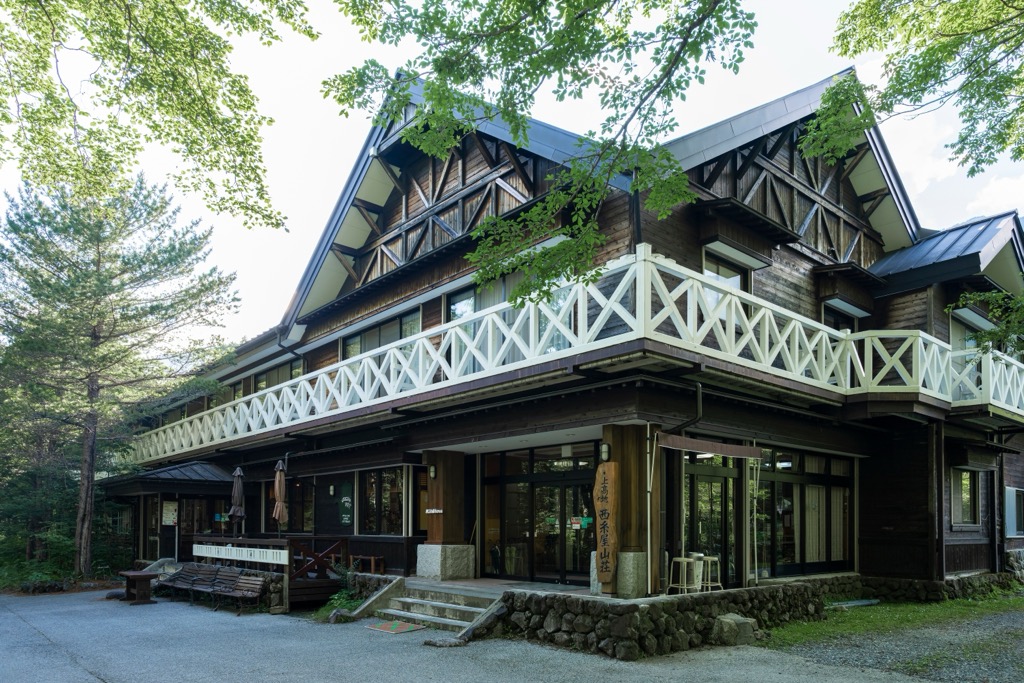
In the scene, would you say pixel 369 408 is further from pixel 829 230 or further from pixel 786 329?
pixel 829 230

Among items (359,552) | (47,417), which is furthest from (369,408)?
(47,417)

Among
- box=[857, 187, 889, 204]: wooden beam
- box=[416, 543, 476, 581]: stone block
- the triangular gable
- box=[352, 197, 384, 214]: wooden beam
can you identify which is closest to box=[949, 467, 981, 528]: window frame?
box=[857, 187, 889, 204]: wooden beam

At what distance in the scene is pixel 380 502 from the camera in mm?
16797

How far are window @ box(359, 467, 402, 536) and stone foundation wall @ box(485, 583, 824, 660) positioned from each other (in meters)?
5.55

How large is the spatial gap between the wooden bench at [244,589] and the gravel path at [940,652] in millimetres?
9012

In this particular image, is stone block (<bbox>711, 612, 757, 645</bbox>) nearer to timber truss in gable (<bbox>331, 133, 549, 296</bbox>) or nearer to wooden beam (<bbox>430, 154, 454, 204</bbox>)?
timber truss in gable (<bbox>331, 133, 549, 296</bbox>)

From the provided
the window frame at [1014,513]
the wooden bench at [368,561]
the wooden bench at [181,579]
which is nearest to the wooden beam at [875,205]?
the window frame at [1014,513]

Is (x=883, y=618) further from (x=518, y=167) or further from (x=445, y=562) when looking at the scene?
(x=518, y=167)

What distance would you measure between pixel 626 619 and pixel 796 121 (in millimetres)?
9699

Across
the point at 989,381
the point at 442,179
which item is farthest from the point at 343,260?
the point at 989,381

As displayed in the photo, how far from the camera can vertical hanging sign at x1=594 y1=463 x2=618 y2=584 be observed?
1087 centimetres

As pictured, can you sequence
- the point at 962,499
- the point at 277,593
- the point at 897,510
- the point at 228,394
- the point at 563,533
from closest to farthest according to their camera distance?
the point at 563,533, the point at 277,593, the point at 897,510, the point at 962,499, the point at 228,394

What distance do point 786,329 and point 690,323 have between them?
2593 millimetres

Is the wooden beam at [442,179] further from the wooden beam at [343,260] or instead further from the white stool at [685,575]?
the white stool at [685,575]
